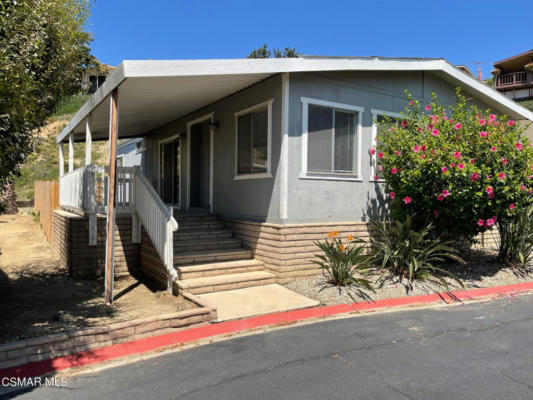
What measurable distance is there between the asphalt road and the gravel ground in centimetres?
109

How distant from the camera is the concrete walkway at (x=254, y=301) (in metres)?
5.85

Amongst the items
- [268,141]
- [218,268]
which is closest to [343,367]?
[218,268]

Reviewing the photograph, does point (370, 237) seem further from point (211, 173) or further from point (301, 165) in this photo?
point (211, 173)

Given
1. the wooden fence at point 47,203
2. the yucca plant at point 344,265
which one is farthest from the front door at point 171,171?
the yucca plant at point 344,265

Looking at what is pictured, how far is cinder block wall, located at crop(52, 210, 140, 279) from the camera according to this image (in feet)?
29.8

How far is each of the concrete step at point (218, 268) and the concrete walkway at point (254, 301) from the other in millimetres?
598

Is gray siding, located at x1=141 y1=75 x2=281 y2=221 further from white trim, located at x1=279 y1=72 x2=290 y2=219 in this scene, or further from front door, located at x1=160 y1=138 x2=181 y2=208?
front door, located at x1=160 y1=138 x2=181 y2=208

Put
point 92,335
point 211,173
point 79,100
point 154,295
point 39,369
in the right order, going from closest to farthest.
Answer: point 39,369 → point 92,335 → point 154,295 → point 211,173 → point 79,100

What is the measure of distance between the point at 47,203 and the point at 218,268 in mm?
9303

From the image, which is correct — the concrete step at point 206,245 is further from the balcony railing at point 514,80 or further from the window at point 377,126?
the balcony railing at point 514,80

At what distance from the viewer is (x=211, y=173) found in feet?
32.7

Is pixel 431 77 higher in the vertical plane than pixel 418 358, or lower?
higher

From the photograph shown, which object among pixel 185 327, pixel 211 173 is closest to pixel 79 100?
pixel 211 173

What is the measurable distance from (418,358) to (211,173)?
679cm
